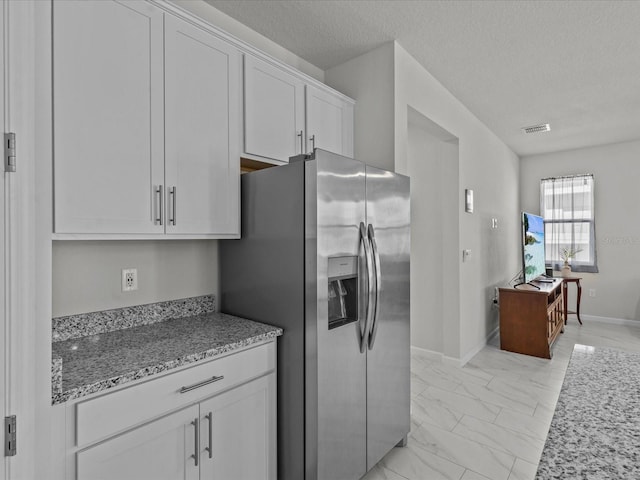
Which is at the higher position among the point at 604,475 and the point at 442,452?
the point at 604,475

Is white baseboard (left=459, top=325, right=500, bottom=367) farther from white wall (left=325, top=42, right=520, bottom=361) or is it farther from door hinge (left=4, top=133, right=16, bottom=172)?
door hinge (left=4, top=133, right=16, bottom=172)

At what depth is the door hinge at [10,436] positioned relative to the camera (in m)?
0.89

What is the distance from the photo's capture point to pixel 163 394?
4.42 feet

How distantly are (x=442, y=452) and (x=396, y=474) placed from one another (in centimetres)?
38

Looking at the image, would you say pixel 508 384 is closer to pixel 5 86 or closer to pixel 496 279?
pixel 496 279

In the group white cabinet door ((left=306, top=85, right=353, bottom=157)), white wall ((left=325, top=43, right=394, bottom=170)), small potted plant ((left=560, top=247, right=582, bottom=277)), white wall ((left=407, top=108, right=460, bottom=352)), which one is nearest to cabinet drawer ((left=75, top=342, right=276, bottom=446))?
white cabinet door ((left=306, top=85, right=353, bottom=157))

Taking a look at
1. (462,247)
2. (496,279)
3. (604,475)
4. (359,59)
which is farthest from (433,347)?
(604,475)

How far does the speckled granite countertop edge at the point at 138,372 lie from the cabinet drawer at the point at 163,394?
34 mm

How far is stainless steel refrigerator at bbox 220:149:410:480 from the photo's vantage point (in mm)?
1683

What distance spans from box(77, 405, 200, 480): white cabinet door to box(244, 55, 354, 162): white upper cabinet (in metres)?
1.34

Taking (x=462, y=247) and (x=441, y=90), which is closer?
(x=441, y=90)

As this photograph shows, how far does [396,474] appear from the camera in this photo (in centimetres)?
208

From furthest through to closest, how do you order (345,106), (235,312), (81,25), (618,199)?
(618,199), (345,106), (235,312), (81,25)

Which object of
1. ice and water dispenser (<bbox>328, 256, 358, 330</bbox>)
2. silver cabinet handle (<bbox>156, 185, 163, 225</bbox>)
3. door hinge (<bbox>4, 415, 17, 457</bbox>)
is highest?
silver cabinet handle (<bbox>156, 185, 163, 225</bbox>)
